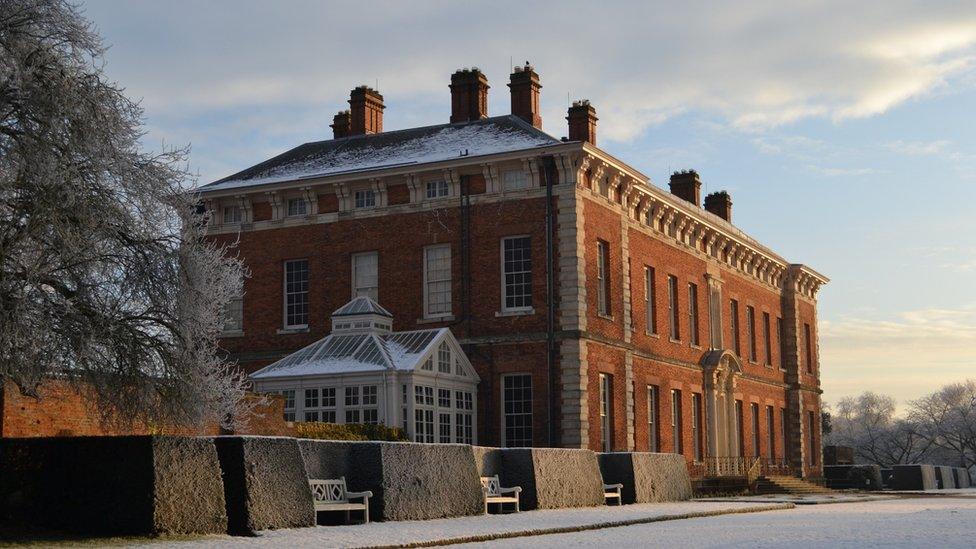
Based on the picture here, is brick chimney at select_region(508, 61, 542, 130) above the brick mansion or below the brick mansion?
above

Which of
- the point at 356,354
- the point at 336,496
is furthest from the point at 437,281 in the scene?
the point at 336,496

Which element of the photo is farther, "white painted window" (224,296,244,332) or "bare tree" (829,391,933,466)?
"bare tree" (829,391,933,466)

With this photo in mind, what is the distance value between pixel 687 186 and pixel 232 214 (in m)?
18.6

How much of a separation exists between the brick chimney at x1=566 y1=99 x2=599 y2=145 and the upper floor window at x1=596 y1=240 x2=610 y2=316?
3442 mm

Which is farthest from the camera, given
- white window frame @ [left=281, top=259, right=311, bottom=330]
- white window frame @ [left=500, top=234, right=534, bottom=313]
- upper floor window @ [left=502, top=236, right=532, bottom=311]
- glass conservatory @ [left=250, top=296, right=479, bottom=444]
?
white window frame @ [left=281, top=259, right=311, bottom=330]

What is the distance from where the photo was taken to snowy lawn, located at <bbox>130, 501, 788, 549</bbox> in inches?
607

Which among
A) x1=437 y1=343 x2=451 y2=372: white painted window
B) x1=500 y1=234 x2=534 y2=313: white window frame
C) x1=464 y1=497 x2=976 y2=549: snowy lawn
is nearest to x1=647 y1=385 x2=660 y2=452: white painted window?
x1=500 y1=234 x2=534 y2=313: white window frame

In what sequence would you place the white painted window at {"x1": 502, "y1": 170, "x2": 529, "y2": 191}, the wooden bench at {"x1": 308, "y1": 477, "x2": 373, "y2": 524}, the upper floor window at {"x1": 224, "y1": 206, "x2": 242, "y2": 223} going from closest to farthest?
1. the wooden bench at {"x1": 308, "y1": 477, "x2": 373, "y2": 524}
2. the white painted window at {"x1": 502, "y1": 170, "x2": 529, "y2": 191}
3. the upper floor window at {"x1": 224, "y1": 206, "x2": 242, "y2": 223}

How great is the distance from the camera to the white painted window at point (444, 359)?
31.9 metres

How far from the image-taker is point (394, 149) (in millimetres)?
37344

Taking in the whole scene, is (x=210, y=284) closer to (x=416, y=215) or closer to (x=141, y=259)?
(x=141, y=259)

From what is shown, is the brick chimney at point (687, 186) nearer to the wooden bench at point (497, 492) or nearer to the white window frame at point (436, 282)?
the white window frame at point (436, 282)

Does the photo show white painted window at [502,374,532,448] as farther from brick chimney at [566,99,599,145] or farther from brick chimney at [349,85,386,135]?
brick chimney at [349,85,386,135]

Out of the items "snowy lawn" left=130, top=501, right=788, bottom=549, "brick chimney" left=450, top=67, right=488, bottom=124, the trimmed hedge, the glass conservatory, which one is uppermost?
"brick chimney" left=450, top=67, right=488, bottom=124
